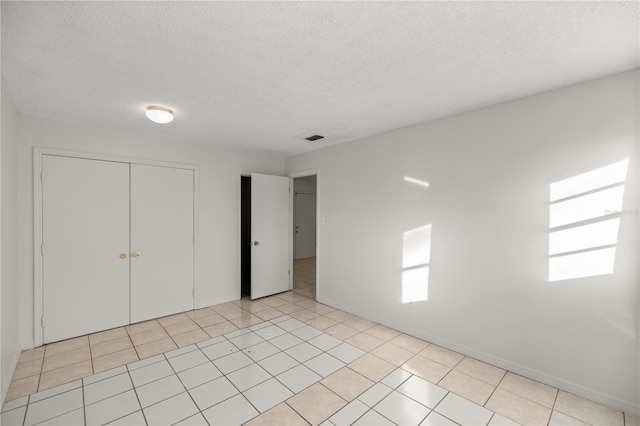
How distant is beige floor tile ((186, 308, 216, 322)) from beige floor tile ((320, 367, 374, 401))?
224 cm

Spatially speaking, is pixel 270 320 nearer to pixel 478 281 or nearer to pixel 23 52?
pixel 478 281

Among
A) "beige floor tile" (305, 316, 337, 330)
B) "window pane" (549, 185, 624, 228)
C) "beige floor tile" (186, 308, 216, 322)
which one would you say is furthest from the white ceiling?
"beige floor tile" (186, 308, 216, 322)

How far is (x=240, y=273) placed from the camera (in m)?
4.62

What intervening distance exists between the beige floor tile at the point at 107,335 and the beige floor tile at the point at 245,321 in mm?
1231

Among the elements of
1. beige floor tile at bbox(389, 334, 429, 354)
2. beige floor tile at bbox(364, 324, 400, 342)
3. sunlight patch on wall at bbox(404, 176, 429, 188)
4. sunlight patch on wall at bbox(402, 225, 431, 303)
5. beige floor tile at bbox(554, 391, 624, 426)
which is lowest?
beige floor tile at bbox(364, 324, 400, 342)

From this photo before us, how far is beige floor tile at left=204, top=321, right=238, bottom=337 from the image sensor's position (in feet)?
10.8

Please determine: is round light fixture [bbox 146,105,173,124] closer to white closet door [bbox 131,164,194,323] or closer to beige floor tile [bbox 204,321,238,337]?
white closet door [bbox 131,164,194,323]

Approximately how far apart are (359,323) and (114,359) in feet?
8.88

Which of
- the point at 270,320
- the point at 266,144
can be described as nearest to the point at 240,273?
the point at 270,320

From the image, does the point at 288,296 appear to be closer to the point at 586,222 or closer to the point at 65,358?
the point at 65,358

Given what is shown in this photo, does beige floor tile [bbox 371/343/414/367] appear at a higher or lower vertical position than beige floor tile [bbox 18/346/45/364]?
lower

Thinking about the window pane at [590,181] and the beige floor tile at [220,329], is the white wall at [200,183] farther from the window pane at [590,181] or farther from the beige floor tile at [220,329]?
the window pane at [590,181]

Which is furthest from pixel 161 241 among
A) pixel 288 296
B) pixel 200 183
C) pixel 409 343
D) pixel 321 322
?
pixel 409 343

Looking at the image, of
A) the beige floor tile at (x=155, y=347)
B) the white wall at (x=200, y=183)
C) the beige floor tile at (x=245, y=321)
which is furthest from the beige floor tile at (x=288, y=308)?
the beige floor tile at (x=155, y=347)
